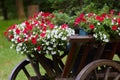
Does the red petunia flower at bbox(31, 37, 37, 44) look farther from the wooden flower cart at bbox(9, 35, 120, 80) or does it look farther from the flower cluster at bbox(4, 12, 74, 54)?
the wooden flower cart at bbox(9, 35, 120, 80)

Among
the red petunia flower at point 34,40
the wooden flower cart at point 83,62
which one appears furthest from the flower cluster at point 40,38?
the wooden flower cart at point 83,62

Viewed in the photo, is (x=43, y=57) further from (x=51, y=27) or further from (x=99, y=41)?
(x=99, y=41)

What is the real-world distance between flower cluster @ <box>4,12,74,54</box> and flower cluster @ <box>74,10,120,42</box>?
7.4 inches

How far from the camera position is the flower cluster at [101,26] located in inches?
189

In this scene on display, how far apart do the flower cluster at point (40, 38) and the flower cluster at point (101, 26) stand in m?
0.19

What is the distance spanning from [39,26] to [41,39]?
0.30 meters

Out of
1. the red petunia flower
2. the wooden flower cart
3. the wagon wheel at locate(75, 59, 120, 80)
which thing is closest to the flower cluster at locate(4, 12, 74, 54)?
the red petunia flower

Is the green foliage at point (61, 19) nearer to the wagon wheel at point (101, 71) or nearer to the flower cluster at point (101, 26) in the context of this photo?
the flower cluster at point (101, 26)

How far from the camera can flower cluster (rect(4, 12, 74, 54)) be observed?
188 inches

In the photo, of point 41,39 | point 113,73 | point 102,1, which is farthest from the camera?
point 102,1

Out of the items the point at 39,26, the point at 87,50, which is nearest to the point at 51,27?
the point at 39,26

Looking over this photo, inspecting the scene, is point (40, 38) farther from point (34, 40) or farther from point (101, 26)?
point (101, 26)

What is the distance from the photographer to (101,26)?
4844 millimetres

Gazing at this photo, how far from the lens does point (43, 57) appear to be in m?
5.07
